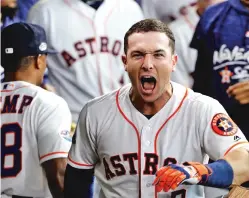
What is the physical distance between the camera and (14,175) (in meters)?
3.12

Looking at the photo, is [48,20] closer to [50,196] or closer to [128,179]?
[50,196]

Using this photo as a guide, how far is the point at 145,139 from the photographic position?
2.65m

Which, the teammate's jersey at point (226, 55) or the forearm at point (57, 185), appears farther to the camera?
the teammate's jersey at point (226, 55)

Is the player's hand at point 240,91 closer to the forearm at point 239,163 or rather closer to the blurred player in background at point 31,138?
the blurred player in background at point 31,138

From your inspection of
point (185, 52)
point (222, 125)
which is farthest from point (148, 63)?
point (185, 52)

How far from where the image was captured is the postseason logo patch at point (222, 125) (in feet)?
8.38

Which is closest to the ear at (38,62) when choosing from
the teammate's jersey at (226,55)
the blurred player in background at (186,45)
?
the teammate's jersey at (226,55)

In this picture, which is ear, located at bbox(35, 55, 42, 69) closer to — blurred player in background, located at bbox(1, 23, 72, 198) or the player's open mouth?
blurred player in background, located at bbox(1, 23, 72, 198)

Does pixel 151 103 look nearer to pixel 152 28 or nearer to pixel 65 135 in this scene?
pixel 152 28

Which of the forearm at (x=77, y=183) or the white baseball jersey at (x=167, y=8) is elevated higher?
the white baseball jersey at (x=167, y=8)

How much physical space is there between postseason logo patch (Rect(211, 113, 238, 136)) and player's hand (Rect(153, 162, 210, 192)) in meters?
0.21

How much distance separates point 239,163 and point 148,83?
382 mm

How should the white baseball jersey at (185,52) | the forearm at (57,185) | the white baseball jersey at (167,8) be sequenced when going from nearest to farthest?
the forearm at (57,185), the white baseball jersey at (185,52), the white baseball jersey at (167,8)

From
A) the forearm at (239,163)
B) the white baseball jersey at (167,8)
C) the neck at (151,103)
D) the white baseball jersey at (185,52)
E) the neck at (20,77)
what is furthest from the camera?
the white baseball jersey at (167,8)
